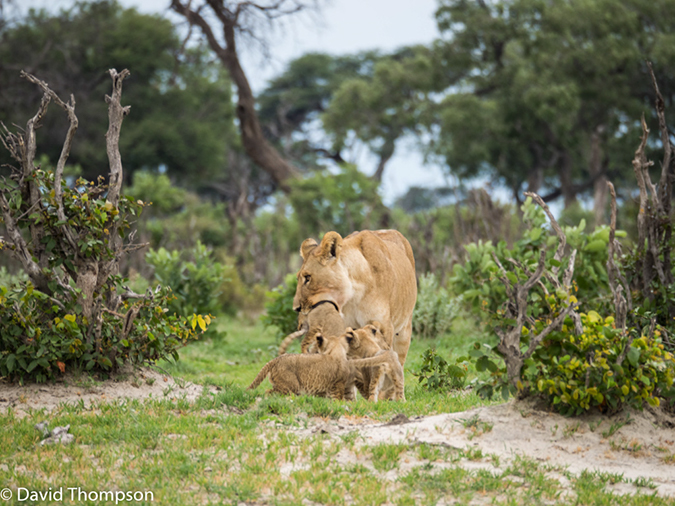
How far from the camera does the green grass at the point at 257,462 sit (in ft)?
14.2

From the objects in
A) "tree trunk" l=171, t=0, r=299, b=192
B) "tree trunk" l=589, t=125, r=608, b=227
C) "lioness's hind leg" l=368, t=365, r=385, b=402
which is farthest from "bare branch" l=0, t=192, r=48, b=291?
"tree trunk" l=589, t=125, r=608, b=227

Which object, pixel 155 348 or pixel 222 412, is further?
pixel 155 348

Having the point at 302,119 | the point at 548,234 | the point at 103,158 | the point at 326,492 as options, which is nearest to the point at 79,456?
the point at 326,492

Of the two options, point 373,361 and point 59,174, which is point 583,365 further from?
point 59,174

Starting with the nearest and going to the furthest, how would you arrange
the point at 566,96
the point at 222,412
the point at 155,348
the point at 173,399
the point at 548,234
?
the point at 222,412
the point at 173,399
the point at 155,348
the point at 548,234
the point at 566,96

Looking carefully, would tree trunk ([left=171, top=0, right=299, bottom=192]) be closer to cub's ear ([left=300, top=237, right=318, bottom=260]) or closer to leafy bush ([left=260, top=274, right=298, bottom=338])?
leafy bush ([left=260, top=274, right=298, bottom=338])

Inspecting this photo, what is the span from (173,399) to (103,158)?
27951 mm

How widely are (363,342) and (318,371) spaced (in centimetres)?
48

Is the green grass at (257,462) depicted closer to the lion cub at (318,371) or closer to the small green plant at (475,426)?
the small green plant at (475,426)

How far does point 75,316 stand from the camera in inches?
249

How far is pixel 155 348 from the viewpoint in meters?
6.91

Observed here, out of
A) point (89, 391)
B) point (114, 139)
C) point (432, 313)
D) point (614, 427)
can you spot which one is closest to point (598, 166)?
point (432, 313)

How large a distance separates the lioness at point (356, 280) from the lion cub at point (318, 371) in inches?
16.6

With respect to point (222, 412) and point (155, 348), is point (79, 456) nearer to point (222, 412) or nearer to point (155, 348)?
point (222, 412)
